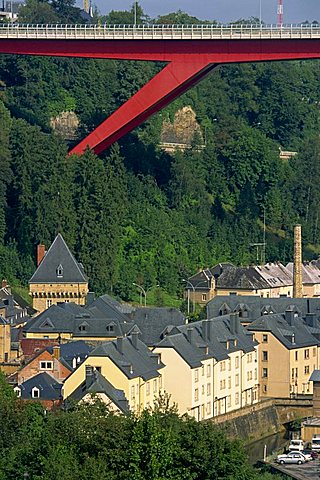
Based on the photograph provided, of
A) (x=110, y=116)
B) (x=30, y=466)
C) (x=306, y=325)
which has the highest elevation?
(x=110, y=116)

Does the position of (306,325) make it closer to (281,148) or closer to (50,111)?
(50,111)

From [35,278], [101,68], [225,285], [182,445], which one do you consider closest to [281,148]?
[101,68]

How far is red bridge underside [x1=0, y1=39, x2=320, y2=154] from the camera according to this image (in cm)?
7112

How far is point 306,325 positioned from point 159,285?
35.2 feet

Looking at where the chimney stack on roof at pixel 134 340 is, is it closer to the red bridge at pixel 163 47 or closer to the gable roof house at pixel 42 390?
the gable roof house at pixel 42 390

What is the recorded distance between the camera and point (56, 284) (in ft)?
224

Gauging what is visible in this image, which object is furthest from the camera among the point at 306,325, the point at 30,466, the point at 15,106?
the point at 15,106

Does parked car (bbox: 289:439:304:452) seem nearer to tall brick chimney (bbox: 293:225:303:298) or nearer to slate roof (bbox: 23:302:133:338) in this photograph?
slate roof (bbox: 23:302:133:338)

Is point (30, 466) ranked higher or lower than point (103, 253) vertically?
lower

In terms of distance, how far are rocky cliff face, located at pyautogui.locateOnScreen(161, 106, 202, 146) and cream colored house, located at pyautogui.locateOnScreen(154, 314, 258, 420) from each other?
26.1 meters

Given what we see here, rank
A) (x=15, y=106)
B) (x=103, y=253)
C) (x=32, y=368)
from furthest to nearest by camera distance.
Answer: (x=15, y=106), (x=103, y=253), (x=32, y=368)

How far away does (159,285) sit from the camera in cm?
7500

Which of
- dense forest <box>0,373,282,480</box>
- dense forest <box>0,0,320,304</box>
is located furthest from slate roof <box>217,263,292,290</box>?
dense forest <box>0,373,282,480</box>

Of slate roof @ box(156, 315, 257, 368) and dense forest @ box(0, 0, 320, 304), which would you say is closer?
slate roof @ box(156, 315, 257, 368)
